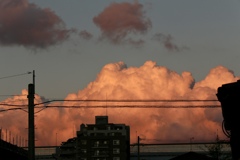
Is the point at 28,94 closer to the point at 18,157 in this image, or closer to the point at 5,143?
the point at 5,143

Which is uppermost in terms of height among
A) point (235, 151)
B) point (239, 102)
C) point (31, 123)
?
point (31, 123)

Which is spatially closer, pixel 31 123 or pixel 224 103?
pixel 224 103

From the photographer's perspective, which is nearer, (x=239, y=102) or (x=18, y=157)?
(x=239, y=102)

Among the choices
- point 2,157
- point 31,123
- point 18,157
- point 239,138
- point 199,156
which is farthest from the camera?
point 199,156

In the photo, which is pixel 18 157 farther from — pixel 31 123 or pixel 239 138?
pixel 239 138

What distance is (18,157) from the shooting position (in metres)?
113

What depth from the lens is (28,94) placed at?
69.8 metres

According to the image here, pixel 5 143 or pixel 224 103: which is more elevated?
pixel 5 143

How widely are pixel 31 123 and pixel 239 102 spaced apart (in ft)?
129

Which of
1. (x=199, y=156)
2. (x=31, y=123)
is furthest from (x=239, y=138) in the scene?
(x=199, y=156)

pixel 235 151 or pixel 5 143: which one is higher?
pixel 5 143

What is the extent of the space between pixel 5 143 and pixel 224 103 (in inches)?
2598

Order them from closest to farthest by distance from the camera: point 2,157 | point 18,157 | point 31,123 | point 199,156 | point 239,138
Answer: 1. point 239,138
2. point 31,123
3. point 2,157
4. point 18,157
5. point 199,156

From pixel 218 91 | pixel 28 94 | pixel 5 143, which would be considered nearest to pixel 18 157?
pixel 5 143
